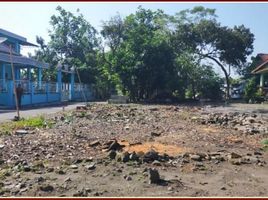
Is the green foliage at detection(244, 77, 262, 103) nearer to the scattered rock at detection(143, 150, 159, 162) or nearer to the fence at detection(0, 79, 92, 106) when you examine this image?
the fence at detection(0, 79, 92, 106)

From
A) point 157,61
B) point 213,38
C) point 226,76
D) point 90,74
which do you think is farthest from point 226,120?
point 90,74

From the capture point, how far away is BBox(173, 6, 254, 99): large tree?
139 ft

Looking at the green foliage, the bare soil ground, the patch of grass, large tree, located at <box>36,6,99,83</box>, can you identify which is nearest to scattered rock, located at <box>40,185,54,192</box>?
the bare soil ground

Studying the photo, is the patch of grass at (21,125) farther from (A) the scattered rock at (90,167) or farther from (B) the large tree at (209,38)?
(B) the large tree at (209,38)

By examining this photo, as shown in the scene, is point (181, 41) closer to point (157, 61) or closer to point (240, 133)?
point (157, 61)

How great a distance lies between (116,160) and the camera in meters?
7.83

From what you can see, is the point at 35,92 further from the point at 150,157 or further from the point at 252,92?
the point at 150,157

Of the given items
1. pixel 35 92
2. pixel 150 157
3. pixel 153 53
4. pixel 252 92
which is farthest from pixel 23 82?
pixel 150 157

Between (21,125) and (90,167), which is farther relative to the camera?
(21,125)

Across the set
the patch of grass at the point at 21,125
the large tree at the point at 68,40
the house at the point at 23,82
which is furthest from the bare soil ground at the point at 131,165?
the large tree at the point at 68,40

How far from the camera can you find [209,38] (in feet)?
139

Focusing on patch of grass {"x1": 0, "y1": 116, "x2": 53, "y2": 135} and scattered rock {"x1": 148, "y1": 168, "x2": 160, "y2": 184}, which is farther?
patch of grass {"x1": 0, "y1": 116, "x2": 53, "y2": 135}

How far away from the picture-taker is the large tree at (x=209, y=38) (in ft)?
139

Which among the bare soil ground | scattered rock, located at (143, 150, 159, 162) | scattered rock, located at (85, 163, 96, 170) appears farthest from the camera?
scattered rock, located at (143, 150, 159, 162)
